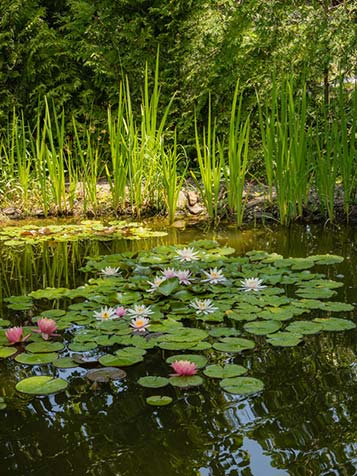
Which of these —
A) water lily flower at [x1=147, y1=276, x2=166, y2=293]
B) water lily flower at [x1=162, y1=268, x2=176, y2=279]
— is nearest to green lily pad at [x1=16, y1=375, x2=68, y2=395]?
water lily flower at [x1=147, y1=276, x2=166, y2=293]

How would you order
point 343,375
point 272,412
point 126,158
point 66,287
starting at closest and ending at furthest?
1. point 272,412
2. point 343,375
3. point 66,287
4. point 126,158

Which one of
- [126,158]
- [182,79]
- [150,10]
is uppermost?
[150,10]

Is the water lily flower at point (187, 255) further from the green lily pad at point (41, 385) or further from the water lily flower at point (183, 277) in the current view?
the green lily pad at point (41, 385)

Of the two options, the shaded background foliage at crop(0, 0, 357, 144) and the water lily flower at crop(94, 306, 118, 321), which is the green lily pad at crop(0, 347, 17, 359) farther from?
the shaded background foliage at crop(0, 0, 357, 144)

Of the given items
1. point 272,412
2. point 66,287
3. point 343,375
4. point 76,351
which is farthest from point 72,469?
point 66,287

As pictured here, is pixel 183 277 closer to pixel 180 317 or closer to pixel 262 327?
pixel 180 317

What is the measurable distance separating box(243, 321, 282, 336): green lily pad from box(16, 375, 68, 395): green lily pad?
2.08ft

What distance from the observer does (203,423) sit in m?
1.36

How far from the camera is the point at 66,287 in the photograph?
2.52 m

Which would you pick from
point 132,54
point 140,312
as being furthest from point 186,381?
point 132,54

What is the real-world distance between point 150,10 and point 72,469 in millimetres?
4644

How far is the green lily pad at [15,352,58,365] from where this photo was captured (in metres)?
1.71

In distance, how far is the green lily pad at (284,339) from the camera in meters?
1.78

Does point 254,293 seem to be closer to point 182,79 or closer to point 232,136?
point 232,136
